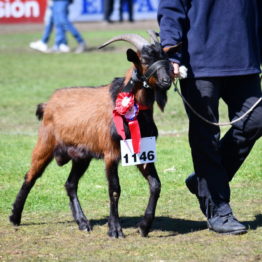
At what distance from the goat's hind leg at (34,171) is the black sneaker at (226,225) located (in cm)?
167

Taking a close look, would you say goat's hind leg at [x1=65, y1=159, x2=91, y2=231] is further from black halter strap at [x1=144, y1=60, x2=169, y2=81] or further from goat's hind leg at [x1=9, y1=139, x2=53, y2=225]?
black halter strap at [x1=144, y1=60, x2=169, y2=81]

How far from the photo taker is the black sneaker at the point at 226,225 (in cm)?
735

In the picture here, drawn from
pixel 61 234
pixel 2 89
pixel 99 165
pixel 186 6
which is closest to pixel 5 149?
pixel 99 165

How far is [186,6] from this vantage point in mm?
7285

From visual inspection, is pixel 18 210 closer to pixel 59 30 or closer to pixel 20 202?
pixel 20 202

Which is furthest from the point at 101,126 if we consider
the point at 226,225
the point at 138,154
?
the point at 226,225

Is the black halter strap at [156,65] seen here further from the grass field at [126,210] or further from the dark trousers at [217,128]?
the grass field at [126,210]

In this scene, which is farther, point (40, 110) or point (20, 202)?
point (40, 110)

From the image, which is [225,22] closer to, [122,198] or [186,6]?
[186,6]

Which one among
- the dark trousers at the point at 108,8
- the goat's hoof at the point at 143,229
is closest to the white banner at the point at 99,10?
the dark trousers at the point at 108,8

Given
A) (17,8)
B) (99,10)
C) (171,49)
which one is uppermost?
(171,49)

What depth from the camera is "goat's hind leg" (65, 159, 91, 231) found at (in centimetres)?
786

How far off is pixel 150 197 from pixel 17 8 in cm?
2509

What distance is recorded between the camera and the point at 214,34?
729 centimetres
